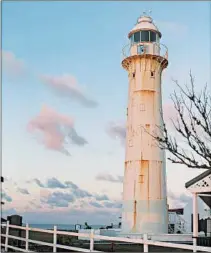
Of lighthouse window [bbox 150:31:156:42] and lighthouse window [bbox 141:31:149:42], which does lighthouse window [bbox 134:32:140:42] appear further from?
lighthouse window [bbox 150:31:156:42]

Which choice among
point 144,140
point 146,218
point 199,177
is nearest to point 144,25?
point 144,140

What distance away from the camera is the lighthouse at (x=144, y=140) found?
75.9 feet

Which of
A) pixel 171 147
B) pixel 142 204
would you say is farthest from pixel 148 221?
pixel 171 147

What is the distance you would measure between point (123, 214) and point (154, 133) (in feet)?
14.7

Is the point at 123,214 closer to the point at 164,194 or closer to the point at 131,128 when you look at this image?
the point at 164,194

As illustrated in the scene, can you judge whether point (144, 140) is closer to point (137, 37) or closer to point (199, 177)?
point (137, 37)

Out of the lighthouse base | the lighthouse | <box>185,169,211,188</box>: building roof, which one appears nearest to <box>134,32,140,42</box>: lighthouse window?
the lighthouse

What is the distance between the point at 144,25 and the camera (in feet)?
83.0

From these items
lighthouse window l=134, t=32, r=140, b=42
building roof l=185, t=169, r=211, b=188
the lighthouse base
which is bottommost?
the lighthouse base

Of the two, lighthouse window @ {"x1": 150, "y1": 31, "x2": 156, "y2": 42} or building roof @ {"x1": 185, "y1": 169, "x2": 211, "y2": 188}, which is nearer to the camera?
building roof @ {"x1": 185, "y1": 169, "x2": 211, "y2": 188}

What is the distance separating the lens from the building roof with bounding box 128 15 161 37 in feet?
82.7

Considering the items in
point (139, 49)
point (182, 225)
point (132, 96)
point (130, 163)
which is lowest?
point (182, 225)

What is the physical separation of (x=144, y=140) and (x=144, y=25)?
21.2ft

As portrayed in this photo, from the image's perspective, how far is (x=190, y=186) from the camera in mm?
17188
